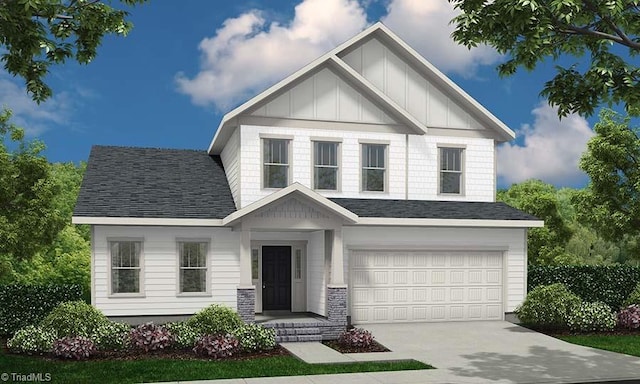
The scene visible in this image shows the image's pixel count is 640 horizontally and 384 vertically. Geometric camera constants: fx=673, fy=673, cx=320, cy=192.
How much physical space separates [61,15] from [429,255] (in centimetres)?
1444

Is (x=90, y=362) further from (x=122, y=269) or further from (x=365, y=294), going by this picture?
(x=365, y=294)

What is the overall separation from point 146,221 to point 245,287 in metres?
3.62

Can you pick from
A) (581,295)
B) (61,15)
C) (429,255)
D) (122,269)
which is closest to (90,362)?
(122,269)

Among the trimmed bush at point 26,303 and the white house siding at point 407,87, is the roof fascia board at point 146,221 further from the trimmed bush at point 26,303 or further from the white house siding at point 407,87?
the white house siding at point 407,87

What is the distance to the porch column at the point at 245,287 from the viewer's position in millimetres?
19938

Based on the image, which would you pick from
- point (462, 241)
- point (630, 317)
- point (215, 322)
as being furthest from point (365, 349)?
point (630, 317)

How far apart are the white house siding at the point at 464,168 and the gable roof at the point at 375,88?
0.70 metres

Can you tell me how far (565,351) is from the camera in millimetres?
18438

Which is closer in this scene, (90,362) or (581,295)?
(90,362)

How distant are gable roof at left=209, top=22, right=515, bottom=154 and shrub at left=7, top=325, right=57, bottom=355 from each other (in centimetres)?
883

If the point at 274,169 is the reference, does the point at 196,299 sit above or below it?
below

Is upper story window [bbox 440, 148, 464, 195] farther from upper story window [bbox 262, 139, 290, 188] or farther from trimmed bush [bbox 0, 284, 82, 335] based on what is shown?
trimmed bush [bbox 0, 284, 82, 335]

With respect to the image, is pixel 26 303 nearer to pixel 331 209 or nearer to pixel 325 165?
pixel 331 209

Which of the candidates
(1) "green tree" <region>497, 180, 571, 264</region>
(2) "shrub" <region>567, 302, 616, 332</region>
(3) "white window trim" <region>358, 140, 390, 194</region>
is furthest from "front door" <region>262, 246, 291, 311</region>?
(1) "green tree" <region>497, 180, 571, 264</region>
